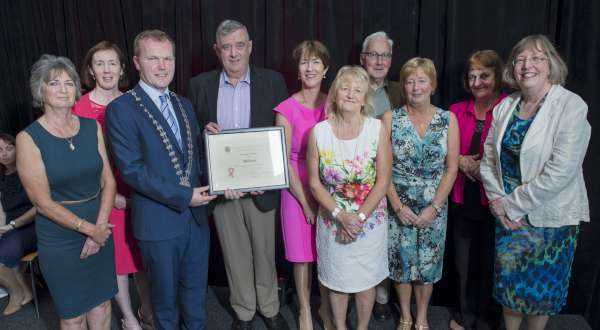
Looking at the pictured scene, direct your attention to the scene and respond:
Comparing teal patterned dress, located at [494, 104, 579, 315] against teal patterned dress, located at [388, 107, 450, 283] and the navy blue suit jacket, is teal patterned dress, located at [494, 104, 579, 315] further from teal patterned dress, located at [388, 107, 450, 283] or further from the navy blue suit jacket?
the navy blue suit jacket

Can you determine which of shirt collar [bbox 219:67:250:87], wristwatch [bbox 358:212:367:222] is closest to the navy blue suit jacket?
shirt collar [bbox 219:67:250:87]

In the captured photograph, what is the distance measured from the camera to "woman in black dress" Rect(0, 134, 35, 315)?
3.01 metres

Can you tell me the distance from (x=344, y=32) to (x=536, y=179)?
1.54 metres

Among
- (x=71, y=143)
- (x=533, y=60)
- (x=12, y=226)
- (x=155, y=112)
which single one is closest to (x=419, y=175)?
(x=533, y=60)

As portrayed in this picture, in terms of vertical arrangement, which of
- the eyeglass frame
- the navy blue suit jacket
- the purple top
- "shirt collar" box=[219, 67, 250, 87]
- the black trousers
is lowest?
the black trousers

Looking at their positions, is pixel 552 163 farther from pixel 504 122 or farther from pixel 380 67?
pixel 380 67

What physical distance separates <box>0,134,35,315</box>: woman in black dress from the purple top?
1.58m

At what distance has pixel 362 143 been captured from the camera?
2186 mm

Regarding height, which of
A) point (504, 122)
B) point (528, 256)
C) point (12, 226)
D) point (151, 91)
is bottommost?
point (12, 226)

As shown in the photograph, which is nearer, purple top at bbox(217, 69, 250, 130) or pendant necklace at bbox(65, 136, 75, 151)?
pendant necklace at bbox(65, 136, 75, 151)

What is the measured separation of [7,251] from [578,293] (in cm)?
374

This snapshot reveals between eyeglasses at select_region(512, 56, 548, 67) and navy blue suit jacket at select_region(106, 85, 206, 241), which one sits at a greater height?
eyeglasses at select_region(512, 56, 548, 67)

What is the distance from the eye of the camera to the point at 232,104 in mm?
2504

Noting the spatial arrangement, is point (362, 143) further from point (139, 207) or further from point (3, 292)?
point (3, 292)
